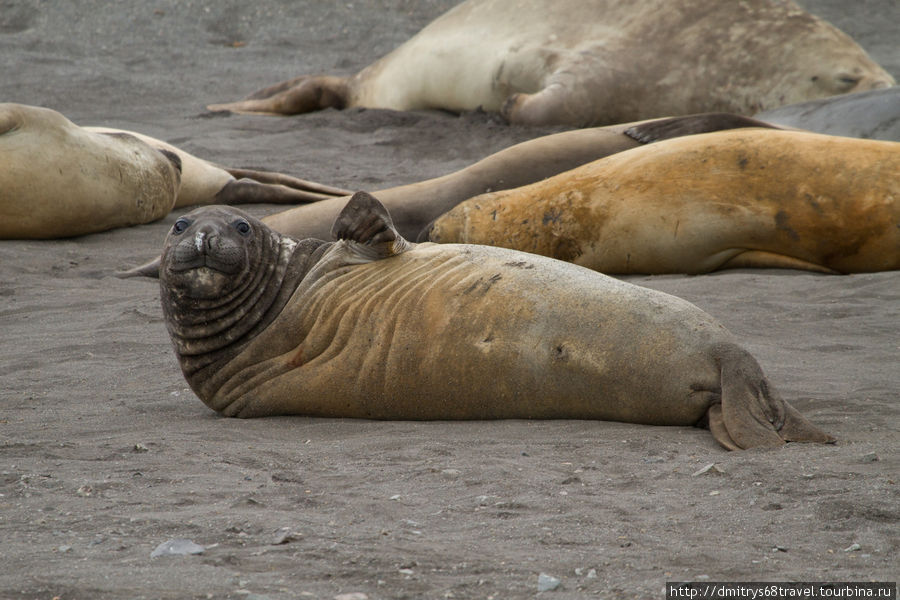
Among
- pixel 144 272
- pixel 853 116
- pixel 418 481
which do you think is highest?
pixel 853 116

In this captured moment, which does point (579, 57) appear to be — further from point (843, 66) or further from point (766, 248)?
point (766, 248)

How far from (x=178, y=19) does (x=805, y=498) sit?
41.1ft

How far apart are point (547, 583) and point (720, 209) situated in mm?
3550

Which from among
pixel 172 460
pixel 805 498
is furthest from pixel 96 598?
pixel 805 498

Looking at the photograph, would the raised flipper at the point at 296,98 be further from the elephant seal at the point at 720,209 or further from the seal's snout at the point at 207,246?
the seal's snout at the point at 207,246

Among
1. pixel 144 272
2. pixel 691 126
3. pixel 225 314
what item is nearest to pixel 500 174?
pixel 691 126

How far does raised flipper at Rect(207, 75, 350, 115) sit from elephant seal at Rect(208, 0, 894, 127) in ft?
3.56

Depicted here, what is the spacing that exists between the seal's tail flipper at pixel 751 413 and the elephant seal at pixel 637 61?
244 inches

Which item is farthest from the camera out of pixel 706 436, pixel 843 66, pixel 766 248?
pixel 843 66

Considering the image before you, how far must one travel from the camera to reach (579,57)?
9758mm

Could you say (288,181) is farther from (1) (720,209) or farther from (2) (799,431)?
(2) (799,431)

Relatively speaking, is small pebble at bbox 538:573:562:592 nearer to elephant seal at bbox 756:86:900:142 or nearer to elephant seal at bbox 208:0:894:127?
elephant seal at bbox 756:86:900:142

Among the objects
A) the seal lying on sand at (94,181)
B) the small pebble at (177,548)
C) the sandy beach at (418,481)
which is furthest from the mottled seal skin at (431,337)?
the seal lying on sand at (94,181)

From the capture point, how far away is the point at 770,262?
5.57m
